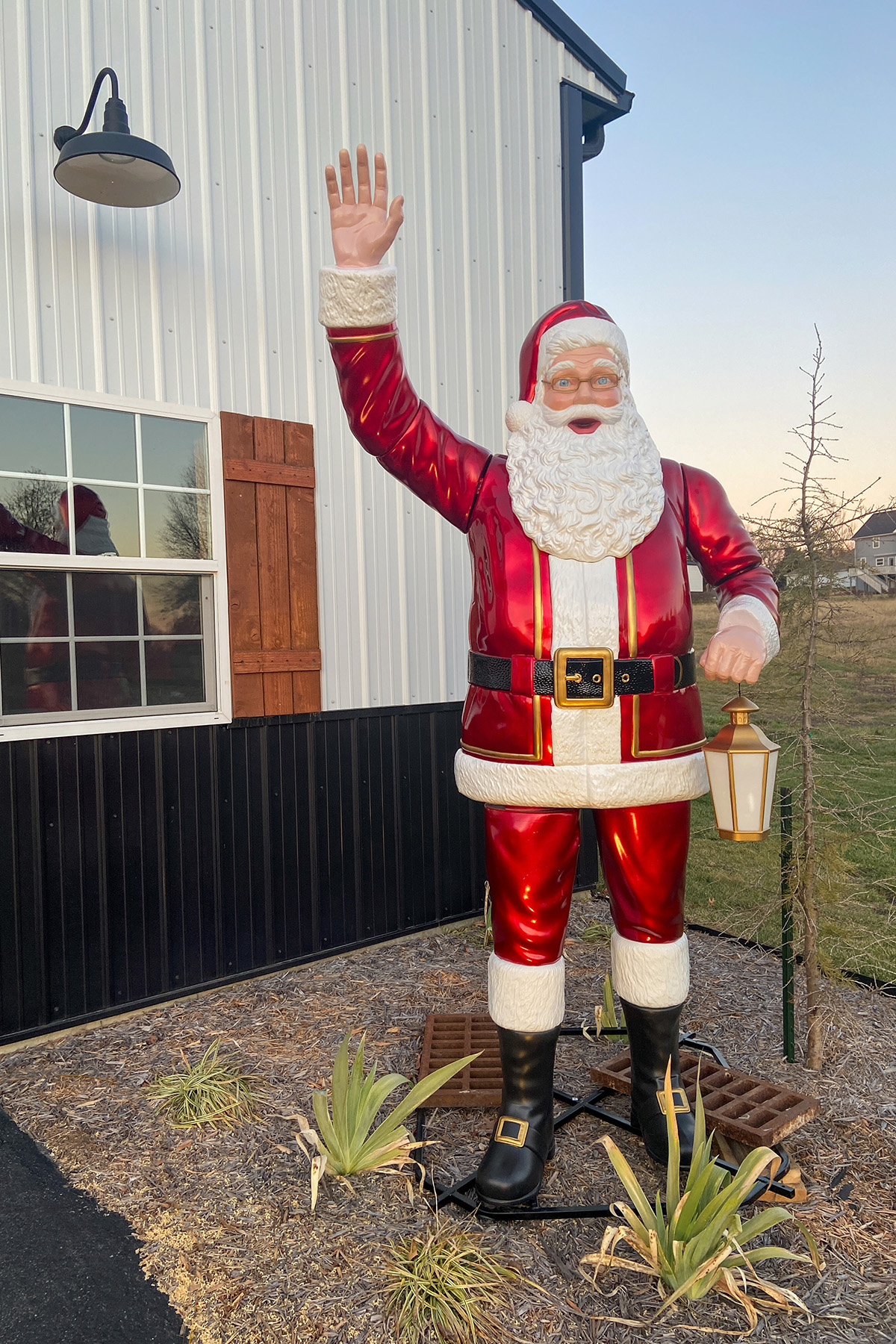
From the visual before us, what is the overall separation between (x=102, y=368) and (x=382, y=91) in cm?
207

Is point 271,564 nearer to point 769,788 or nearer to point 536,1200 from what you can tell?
point 769,788

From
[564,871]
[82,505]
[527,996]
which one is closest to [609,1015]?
[527,996]

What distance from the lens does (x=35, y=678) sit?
348 cm

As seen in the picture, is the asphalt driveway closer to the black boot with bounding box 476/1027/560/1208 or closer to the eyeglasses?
the black boot with bounding box 476/1027/560/1208

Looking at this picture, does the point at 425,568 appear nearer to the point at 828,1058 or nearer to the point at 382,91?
the point at 382,91

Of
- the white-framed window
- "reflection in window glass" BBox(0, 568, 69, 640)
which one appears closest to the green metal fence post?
the white-framed window

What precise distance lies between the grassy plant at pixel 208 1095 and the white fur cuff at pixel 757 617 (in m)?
2.01

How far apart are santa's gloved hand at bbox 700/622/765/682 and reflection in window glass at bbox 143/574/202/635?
94.2 inches

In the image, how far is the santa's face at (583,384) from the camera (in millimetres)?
2293

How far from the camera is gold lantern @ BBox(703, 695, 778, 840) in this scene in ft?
6.93

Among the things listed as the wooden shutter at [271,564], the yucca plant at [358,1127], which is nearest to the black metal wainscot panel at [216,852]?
the wooden shutter at [271,564]

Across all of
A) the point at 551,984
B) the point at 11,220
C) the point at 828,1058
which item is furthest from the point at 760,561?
the point at 11,220

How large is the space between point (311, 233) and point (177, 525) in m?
1.47

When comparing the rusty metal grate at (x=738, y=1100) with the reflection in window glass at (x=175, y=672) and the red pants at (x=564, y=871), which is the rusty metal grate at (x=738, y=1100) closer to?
the red pants at (x=564, y=871)
